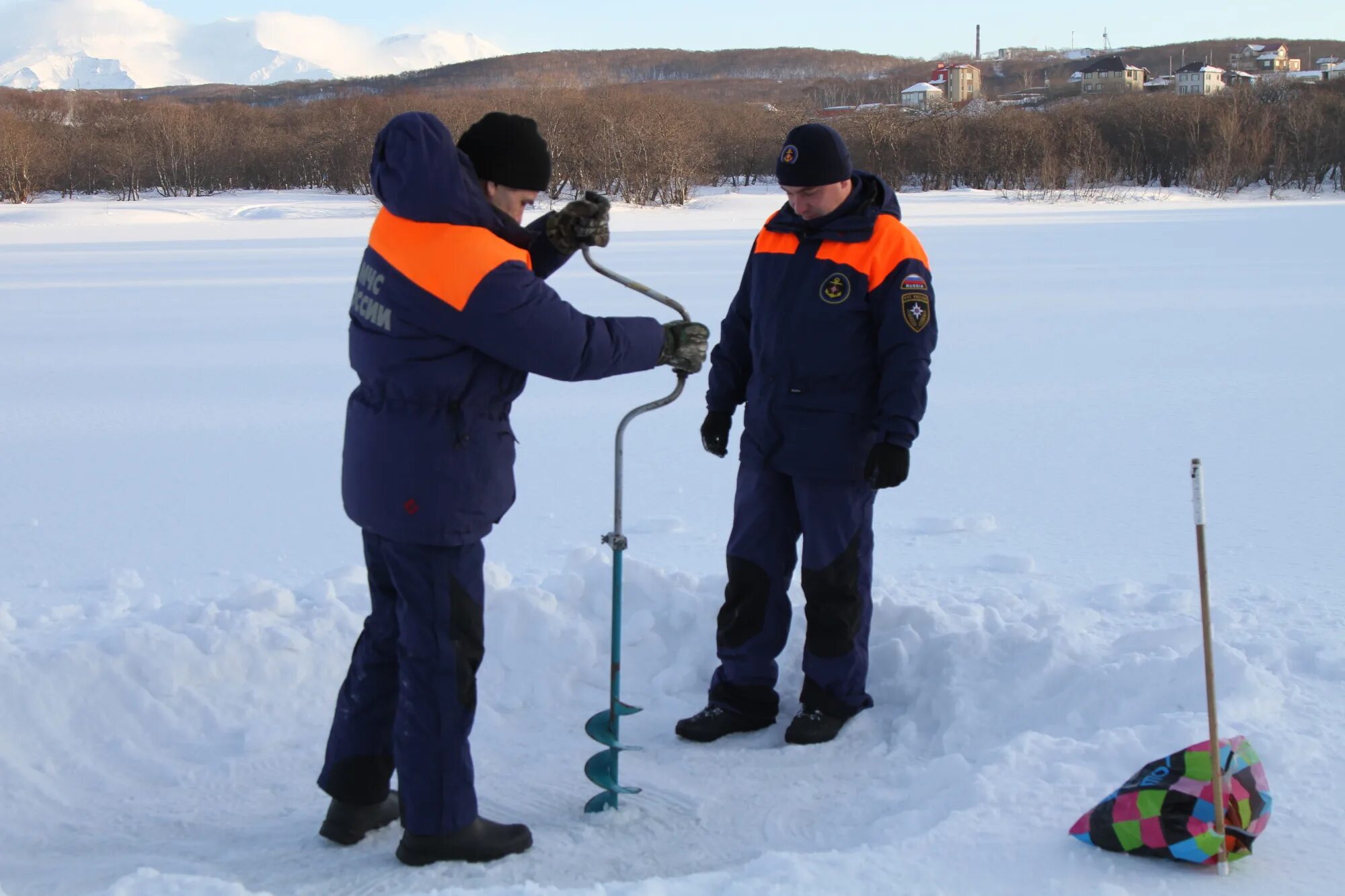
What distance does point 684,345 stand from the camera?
268cm

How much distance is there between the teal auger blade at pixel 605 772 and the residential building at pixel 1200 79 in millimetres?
116392

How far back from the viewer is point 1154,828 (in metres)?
2.25

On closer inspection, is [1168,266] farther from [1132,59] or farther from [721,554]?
[1132,59]

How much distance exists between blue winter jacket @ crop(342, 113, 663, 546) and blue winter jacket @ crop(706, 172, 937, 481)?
64cm

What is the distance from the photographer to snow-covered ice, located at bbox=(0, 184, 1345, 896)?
2629 mm

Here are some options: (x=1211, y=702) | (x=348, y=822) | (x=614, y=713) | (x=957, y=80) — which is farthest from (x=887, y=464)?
(x=957, y=80)

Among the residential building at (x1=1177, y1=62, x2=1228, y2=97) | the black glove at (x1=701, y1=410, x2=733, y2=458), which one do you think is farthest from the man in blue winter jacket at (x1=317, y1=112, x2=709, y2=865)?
the residential building at (x1=1177, y1=62, x2=1228, y2=97)

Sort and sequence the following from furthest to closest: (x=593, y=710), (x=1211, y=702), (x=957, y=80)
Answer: (x=957, y=80)
(x=593, y=710)
(x=1211, y=702)

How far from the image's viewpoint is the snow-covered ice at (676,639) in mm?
2629

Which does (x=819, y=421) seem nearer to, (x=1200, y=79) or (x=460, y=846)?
(x=460, y=846)

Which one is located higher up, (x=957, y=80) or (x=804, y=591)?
(x=957, y=80)

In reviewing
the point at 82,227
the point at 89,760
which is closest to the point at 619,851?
the point at 89,760

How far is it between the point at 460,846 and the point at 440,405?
970 millimetres

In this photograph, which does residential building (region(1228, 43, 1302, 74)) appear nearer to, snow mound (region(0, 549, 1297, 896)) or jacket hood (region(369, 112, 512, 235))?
snow mound (region(0, 549, 1297, 896))
